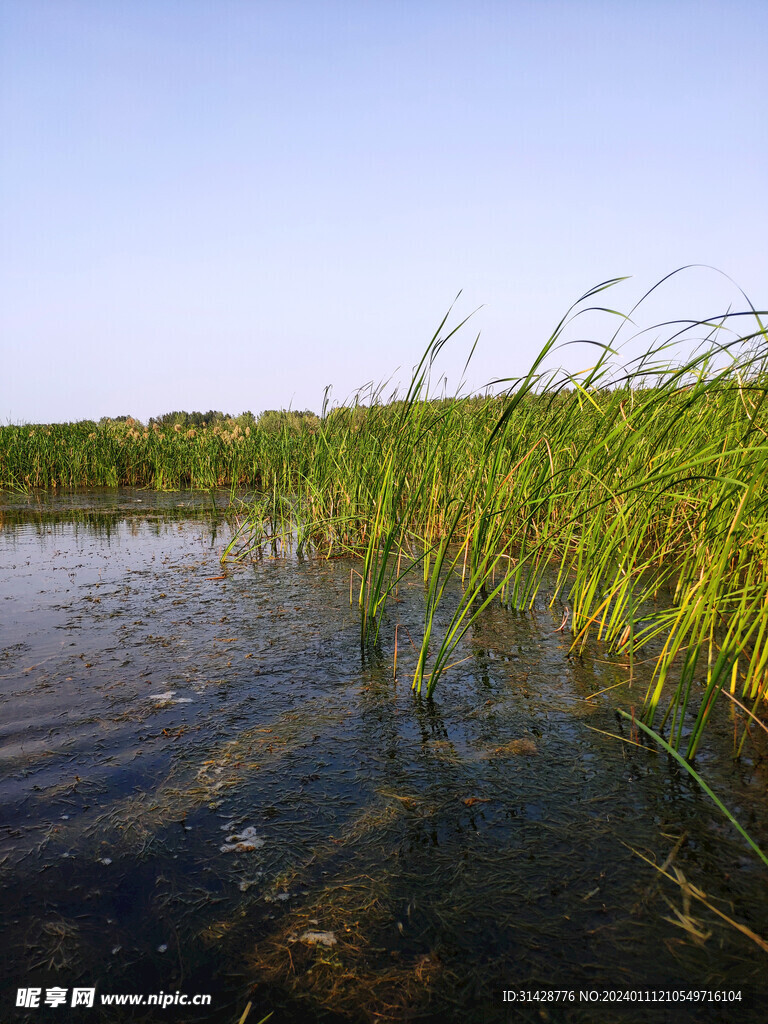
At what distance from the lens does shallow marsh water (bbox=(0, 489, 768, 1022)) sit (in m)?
1.08

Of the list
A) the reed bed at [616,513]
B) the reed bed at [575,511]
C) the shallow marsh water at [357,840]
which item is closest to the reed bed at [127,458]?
the reed bed at [575,511]

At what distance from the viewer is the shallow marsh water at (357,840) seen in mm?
1076

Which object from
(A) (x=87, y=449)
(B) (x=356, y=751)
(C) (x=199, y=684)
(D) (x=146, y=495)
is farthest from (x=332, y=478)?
(A) (x=87, y=449)

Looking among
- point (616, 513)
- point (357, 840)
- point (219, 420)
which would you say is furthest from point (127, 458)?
point (357, 840)

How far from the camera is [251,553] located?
4949 millimetres

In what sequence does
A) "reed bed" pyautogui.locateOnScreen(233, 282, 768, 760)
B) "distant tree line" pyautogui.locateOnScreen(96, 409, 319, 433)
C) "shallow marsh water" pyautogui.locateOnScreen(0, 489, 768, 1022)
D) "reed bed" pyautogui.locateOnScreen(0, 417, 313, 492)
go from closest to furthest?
1. "shallow marsh water" pyautogui.locateOnScreen(0, 489, 768, 1022)
2. "reed bed" pyautogui.locateOnScreen(233, 282, 768, 760)
3. "reed bed" pyautogui.locateOnScreen(0, 417, 313, 492)
4. "distant tree line" pyautogui.locateOnScreen(96, 409, 319, 433)

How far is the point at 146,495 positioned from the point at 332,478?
5.83 meters

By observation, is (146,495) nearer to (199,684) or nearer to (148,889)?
(199,684)

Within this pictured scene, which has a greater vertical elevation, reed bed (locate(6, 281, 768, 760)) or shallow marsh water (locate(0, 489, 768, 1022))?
reed bed (locate(6, 281, 768, 760))

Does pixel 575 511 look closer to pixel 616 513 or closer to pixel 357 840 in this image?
pixel 616 513

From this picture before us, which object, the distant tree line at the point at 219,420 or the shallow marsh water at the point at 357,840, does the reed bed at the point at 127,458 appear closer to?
the distant tree line at the point at 219,420

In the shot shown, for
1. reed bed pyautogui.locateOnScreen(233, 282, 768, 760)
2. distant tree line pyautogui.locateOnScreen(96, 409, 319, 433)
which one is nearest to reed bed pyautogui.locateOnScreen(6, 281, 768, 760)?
reed bed pyautogui.locateOnScreen(233, 282, 768, 760)

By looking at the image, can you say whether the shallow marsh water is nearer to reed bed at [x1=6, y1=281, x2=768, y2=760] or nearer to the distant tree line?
reed bed at [x1=6, y1=281, x2=768, y2=760]

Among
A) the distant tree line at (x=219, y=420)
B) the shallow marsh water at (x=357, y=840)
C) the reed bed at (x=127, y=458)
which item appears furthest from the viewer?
the distant tree line at (x=219, y=420)
